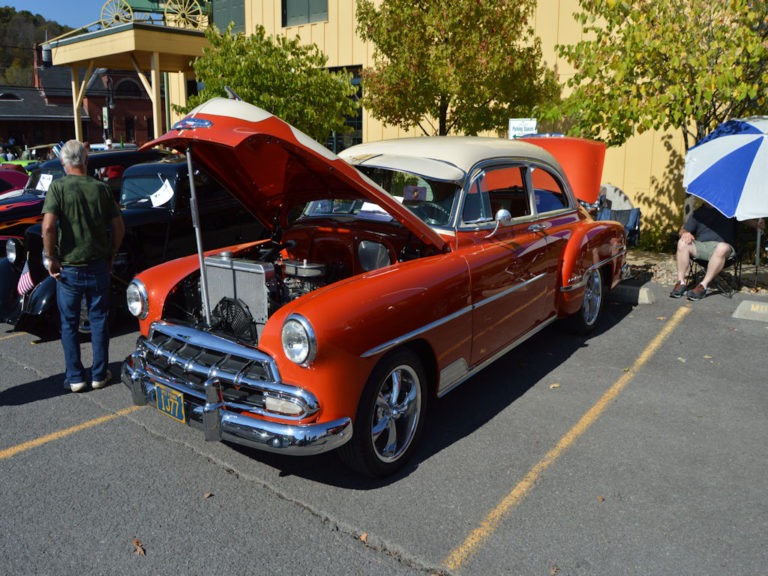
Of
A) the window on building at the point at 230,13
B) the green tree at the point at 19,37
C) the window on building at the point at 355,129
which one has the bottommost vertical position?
the window on building at the point at 355,129

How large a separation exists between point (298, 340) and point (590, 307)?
12.5 ft

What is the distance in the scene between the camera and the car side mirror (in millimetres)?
4496

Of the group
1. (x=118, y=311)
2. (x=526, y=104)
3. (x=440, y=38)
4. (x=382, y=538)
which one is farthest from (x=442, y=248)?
(x=526, y=104)

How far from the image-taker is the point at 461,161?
459cm

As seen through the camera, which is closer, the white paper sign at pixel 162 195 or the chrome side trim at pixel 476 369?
the chrome side trim at pixel 476 369

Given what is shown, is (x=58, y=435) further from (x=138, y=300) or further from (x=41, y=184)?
(x=41, y=184)

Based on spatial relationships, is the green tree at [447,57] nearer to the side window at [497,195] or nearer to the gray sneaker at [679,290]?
the gray sneaker at [679,290]

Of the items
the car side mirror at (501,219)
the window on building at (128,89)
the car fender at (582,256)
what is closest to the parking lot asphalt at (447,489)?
the car fender at (582,256)

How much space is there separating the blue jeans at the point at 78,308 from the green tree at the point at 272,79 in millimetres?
4570

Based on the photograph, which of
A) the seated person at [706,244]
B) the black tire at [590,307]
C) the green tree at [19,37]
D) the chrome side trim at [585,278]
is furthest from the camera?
the green tree at [19,37]

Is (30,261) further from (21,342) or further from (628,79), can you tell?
(628,79)

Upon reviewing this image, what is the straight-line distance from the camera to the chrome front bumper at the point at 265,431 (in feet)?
10.5

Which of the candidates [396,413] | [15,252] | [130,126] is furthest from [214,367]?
[130,126]

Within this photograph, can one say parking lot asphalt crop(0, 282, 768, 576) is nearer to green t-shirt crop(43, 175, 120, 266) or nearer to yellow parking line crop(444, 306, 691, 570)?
yellow parking line crop(444, 306, 691, 570)
